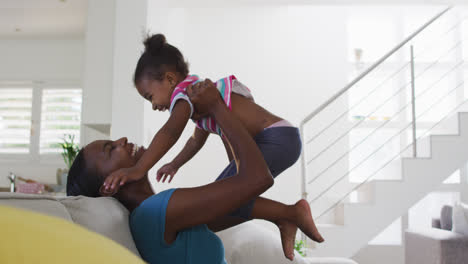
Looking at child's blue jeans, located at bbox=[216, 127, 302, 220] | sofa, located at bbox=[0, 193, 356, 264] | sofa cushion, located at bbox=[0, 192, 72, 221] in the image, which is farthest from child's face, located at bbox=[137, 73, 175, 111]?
sofa cushion, located at bbox=[0, 192, 72, 221]

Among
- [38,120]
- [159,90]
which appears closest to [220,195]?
[159,90]

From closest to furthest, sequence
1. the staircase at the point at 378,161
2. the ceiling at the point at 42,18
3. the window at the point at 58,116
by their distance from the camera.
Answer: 1. the staircase at the point at 378,161
2. the ceiling at the point at 42,18
3. the window at the point at 58,116

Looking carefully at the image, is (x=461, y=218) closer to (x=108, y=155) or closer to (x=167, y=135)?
(x=167, y=135)

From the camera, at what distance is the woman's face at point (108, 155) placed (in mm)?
1088

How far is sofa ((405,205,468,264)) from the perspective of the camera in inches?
138

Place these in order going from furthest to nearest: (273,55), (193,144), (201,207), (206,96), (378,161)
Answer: (378,161) → (273,55) → (193,144) → (206,96) → (201,207)

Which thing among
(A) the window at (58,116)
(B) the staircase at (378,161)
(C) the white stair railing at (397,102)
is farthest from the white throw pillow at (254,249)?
(A) the window at (58,116)

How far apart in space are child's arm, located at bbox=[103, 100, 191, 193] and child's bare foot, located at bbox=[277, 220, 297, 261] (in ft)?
1.25

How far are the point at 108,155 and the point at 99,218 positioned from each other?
1.04 ft

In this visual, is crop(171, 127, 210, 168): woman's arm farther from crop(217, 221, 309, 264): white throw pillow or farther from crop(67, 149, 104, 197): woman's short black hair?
crop(67, 149, 104, 197): woman's short black hair

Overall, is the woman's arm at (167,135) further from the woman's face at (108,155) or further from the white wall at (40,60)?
the white wall at (40,60)

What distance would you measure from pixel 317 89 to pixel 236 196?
4519 mm

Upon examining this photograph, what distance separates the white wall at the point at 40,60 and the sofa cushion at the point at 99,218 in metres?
5.89

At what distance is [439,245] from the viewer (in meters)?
3.56
